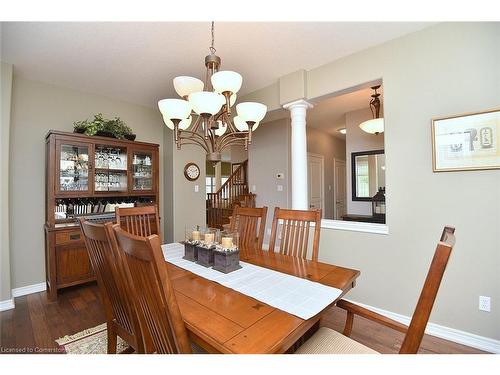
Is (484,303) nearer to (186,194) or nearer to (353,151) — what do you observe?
(353,151)

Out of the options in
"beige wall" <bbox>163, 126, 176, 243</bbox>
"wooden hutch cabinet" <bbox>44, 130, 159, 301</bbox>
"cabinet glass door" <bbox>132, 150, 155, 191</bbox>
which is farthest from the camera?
"beige wall" <bbox>163, 126, 176, 243</bbox>

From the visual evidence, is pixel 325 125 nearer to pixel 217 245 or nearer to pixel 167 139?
pixel 167 139

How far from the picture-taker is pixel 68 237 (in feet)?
9.00

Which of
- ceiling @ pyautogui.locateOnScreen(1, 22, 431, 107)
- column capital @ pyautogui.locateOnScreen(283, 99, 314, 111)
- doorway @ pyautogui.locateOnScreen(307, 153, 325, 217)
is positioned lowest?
doorway @ pyautogui.locateOnScreen(307, 153, 325, 217)

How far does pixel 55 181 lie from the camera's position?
271 cm

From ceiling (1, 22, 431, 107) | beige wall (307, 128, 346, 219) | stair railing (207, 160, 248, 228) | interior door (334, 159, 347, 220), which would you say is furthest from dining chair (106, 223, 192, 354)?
interior door (334, 159, 347, 220)

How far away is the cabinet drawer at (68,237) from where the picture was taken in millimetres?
2684

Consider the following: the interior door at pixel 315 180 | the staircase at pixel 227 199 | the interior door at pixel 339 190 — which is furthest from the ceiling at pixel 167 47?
the interior door at pixel 339 190

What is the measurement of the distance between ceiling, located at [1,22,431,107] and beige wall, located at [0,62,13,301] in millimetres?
252

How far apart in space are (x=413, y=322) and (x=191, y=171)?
3.69 meters

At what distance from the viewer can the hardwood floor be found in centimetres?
183

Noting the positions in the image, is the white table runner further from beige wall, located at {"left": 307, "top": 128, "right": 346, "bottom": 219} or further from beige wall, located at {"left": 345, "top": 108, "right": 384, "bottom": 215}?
beige wall, located at {"left": 307, "top": 128, "right": 346, "bottom": 219}

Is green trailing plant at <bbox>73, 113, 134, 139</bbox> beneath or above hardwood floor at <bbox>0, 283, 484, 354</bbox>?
above
